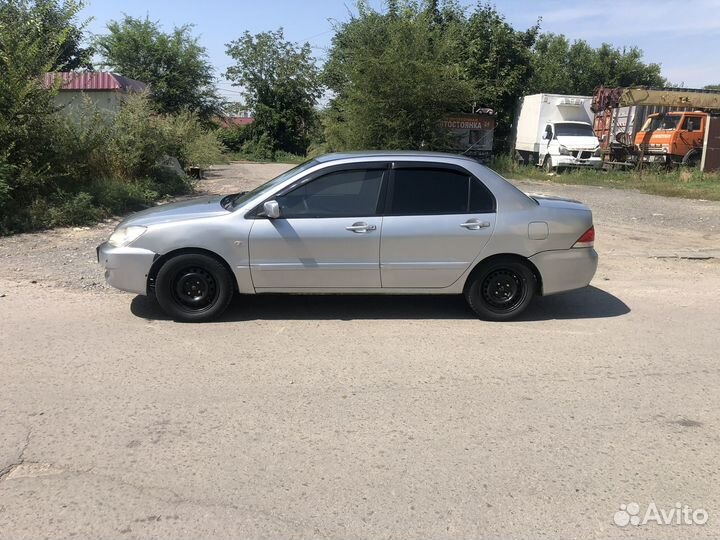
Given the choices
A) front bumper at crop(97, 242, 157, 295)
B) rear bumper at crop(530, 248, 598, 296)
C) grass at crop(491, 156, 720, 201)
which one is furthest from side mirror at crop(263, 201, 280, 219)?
grass at crop(491, 156, 720, 201)

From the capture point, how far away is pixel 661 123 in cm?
2445

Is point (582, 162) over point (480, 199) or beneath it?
over

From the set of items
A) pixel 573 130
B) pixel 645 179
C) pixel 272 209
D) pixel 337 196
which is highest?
pixel 573 130

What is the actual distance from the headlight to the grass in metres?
16.2

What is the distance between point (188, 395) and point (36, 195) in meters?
8.30

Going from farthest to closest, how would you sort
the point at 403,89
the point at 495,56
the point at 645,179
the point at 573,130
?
the point at 495,56 < the point at 573,130 < the point at 645,179 < the point at 403,89

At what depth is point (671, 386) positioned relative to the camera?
14.8ft

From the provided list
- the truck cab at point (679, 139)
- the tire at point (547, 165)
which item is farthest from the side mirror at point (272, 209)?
the tire at point (547, 165)

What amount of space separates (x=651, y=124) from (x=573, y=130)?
302 cm

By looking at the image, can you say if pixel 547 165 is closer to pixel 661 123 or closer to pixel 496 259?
pixel 661 123

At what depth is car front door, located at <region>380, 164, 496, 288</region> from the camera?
5.81 meters

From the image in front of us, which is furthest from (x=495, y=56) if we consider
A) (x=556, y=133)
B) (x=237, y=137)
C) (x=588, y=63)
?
(x=237, y=137)

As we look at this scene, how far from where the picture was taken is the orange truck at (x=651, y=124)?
2330 centimetres

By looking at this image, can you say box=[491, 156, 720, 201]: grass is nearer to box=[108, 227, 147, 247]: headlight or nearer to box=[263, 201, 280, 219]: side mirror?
box=[263, 201, 280, 219]: side mirror
